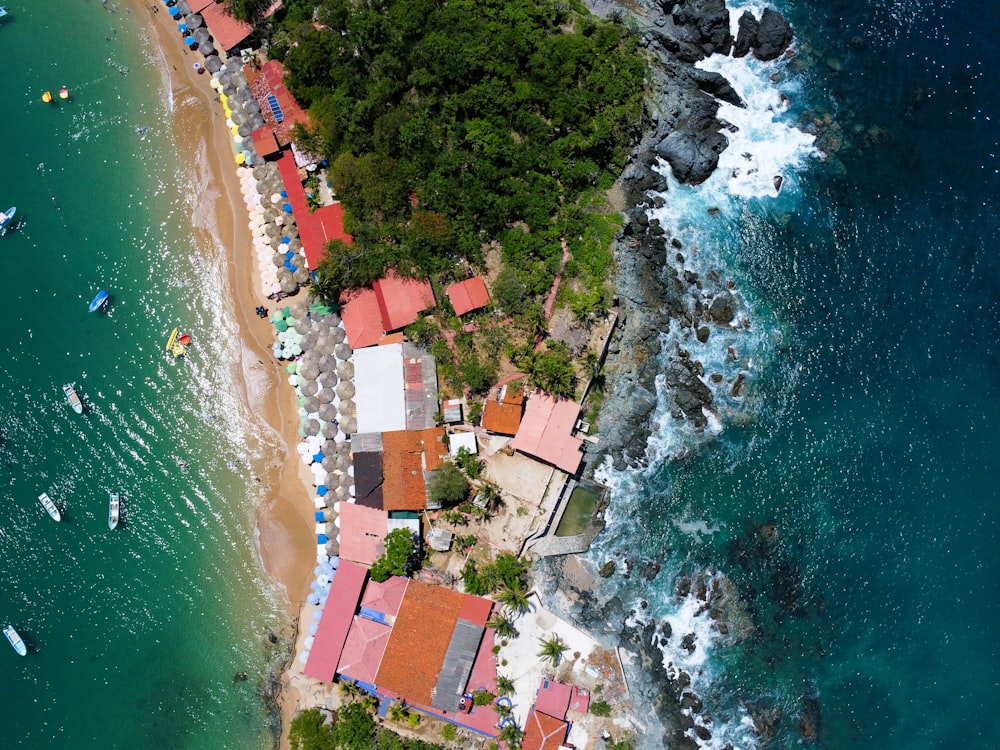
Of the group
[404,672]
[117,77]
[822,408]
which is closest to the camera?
[404,672]

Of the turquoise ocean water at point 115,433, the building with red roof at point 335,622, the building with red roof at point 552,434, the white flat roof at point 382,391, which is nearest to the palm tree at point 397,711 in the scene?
the building with red roof at point 335,622

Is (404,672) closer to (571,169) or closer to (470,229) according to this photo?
(470,229)

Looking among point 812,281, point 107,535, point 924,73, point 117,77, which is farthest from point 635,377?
point 117,77

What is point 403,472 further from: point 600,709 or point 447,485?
point 600,709

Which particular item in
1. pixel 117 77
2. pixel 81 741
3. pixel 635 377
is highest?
pixel 117 77

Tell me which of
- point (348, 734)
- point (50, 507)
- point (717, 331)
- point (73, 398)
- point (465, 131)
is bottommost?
point (348, 734)

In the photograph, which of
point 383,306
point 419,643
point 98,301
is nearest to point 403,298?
point 383,306

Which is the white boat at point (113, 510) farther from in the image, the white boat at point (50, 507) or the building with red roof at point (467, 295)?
the building with red roof at point (467, 295)
